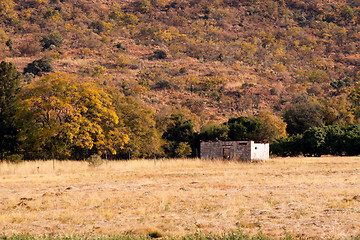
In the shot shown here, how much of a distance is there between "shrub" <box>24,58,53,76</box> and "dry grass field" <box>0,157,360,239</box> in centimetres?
7468

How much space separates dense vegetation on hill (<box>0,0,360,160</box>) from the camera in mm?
94688

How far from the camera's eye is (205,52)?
130500 mm

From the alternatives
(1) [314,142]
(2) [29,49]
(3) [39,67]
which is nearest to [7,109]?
(1) [314,142]

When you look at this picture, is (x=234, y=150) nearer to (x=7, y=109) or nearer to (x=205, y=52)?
(x=7, y=109)

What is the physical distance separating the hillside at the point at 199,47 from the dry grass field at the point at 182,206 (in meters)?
54.5

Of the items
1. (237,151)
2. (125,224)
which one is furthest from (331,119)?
(125,224)

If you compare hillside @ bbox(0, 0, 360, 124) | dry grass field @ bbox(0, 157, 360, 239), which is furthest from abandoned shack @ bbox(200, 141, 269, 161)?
hillside @ bbox(0, 0, 360, 124)

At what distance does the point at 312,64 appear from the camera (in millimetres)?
132875

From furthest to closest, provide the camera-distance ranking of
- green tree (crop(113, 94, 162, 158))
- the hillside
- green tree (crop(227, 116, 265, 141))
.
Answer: the hillside, green tree (crop(227, 116, 265, 141)), green tree (crop(113, 94, 162, 158))

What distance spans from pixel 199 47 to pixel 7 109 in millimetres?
92117

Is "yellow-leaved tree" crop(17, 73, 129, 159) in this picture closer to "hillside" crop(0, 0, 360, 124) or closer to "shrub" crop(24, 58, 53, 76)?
"hillside" crop(0, 0, 360, 124)

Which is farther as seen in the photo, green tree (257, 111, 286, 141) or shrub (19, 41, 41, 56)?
shrub (19, 41, 41, 56)

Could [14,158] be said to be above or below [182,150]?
below

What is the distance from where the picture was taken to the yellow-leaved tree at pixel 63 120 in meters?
39.8
